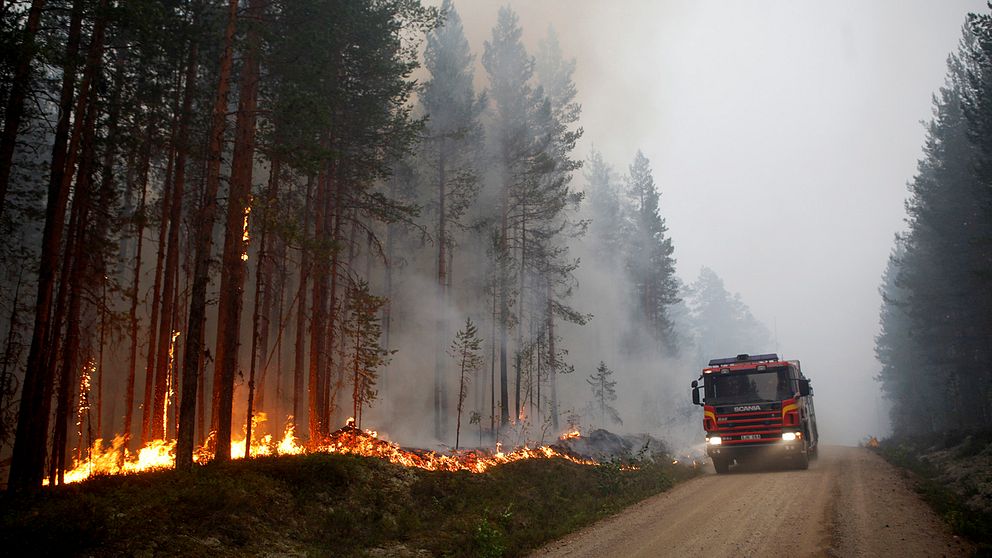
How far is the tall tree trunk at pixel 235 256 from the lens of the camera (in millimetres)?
13039

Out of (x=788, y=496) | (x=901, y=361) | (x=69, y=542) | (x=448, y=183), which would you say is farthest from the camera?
A: (x=901, y=361)

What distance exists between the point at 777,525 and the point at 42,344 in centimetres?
1343

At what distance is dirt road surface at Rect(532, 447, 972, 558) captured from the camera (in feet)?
29.5

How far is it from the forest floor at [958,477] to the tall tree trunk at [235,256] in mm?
13569

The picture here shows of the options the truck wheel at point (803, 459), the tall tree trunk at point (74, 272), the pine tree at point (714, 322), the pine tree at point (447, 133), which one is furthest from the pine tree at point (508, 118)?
the pine tree at point (714, 322)

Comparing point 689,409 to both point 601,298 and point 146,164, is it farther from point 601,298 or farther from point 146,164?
point 146,164

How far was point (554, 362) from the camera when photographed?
31.9m

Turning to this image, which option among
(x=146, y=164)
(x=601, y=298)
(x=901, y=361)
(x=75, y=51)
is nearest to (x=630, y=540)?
(x=75, y=51)

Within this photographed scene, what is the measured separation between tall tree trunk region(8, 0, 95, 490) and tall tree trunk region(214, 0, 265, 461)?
10.00ft

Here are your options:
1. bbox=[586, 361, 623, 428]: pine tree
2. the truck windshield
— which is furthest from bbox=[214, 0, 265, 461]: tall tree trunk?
bbox=[586, 361, 623, 428]: pine tree

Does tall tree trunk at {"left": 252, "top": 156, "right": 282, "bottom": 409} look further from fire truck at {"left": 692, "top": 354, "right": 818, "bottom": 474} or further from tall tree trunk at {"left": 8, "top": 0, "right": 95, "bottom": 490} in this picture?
fire truck at {"left": 692, "top": 354, "right": 818, "bottom": 474}

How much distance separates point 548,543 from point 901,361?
59.9 metres

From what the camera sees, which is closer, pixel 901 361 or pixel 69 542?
pixel 69 542

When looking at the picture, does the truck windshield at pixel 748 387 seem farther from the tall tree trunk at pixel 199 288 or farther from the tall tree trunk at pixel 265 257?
the tall tree trunk at pixel 199 288
